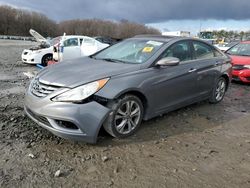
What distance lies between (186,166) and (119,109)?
117 centimetres

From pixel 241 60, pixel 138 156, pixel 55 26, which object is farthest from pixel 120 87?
pixel 55 26

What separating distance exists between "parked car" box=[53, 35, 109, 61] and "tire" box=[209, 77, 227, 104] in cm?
746

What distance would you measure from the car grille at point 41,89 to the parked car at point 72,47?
26.5 feet

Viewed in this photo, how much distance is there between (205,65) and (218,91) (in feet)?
3.34

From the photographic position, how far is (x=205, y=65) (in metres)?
5.48

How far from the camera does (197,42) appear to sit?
218 inches

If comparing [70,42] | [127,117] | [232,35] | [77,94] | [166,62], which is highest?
[232,35]

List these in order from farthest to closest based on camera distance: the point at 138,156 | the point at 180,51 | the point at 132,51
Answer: the point at 180,51 → the point at 132,51 → the point at 138,156

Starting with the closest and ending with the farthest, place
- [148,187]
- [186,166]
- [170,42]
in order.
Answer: [148,187] < [186,166] < [170,42]

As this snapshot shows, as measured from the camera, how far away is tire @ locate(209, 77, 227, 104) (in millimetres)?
6015

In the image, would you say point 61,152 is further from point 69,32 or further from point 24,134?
point 69,32

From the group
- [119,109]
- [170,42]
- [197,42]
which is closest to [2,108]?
[119,109]

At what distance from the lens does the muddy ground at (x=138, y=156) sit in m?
3.03

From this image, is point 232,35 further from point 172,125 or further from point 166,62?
point 166,62
